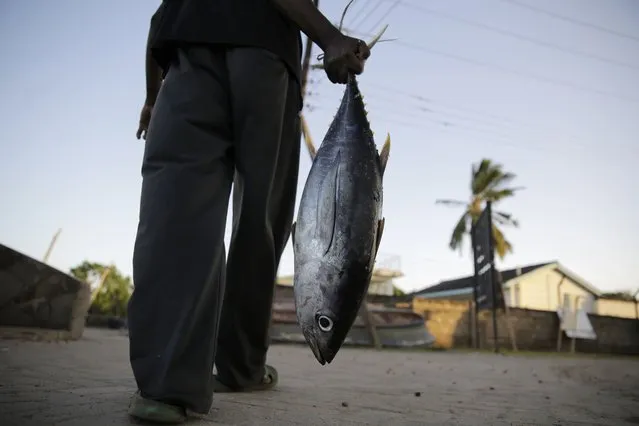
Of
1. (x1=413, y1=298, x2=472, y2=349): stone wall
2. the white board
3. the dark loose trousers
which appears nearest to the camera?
the dark loose trousers

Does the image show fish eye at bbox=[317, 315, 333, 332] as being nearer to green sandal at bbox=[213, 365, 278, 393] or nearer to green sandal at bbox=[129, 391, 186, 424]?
green sandal at bbox=[129, 391, 186, 424]

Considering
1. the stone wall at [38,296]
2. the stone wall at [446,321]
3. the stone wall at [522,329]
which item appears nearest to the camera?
the stone wall at [38,296]

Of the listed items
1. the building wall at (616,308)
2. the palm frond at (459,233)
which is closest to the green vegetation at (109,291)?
the palm frond at (459,233)

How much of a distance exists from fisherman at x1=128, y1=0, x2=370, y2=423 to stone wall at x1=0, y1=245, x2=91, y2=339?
4982 mm

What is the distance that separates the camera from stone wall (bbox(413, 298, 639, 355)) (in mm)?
16984

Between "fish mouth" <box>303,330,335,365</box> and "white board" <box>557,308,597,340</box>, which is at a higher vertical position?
"white board" <box>557,308,597,340</box>

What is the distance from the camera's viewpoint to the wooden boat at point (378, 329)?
11.3 m

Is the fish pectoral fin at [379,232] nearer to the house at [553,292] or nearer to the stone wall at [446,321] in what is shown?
the stone wall at [446,321]

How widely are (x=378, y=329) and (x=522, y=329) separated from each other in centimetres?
946

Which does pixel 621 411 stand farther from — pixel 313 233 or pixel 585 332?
pixel 585 332

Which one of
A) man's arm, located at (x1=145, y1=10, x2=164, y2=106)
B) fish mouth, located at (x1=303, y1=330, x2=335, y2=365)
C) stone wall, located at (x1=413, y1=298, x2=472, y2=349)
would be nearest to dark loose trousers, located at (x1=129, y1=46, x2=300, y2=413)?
fish mouth, located at (x1=303, y1=330, x2=335, y2=365)

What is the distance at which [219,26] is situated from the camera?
188 centimetres

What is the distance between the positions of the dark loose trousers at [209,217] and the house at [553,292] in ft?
110

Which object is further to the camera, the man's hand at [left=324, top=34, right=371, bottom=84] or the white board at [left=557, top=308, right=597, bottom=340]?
the white board at [left=557, top=308, right=597, bottom=340]
